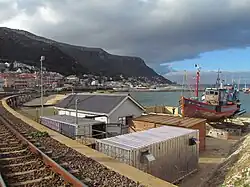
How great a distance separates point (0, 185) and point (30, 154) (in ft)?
11.1

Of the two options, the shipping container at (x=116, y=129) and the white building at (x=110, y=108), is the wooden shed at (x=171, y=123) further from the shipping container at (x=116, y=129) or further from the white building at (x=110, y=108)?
the white building at (x=110, y=108)

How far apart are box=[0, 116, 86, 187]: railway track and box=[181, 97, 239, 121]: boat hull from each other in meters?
27.3

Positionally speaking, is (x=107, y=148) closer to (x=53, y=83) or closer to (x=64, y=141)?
(x=64, y=141)

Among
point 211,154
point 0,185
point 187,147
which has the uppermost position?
point 0,185

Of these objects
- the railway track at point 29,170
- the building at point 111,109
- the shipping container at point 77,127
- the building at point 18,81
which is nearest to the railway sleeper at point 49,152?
the railway track at point 29,170

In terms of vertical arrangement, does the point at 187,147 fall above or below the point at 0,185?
below

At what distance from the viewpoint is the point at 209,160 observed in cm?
1903

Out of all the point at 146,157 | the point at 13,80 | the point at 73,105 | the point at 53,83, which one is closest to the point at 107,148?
the point at 146,157

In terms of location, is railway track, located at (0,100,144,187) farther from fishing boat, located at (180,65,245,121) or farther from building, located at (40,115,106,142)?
fishing boat, located at (180,65,245,121)

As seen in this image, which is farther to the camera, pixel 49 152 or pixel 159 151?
pixel 159 151

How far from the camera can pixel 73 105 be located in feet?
88.3

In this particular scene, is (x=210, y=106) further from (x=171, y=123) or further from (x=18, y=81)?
(x=18, y=81)

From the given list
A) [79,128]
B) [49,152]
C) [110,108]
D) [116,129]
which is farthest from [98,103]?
[49,152]

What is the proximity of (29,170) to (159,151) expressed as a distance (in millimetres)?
6301
